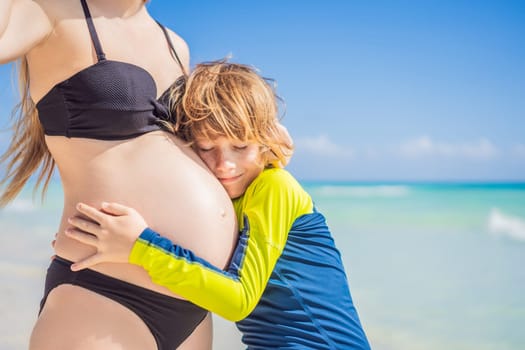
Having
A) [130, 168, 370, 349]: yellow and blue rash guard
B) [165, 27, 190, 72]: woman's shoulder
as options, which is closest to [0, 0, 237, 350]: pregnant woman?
[130, 168, 370, 349]: yellow and blue rash guard

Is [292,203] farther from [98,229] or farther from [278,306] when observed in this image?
[98,229]

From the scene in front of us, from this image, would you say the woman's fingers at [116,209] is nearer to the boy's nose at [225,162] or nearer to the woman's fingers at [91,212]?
the woman's fingers at [91,212]

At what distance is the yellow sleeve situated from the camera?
61.9 inches

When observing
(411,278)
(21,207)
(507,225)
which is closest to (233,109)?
(411,278)

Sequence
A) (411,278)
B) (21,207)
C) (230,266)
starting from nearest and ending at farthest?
(230,266), (411,278), (21,207)

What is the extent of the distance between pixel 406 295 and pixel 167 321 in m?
4.43

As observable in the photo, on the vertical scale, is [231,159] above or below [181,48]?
below

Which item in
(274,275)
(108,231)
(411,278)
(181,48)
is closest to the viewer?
(108,231)

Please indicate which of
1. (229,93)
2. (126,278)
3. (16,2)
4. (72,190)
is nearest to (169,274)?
(126,278)

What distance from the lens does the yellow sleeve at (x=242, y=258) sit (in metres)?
1.57

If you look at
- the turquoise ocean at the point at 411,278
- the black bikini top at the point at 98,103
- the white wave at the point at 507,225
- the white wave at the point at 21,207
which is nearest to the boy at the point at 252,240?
the black bikini top at the point at 98,103

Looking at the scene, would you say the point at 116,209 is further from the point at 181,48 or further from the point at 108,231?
the point at 181,48

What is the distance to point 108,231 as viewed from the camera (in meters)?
1.58

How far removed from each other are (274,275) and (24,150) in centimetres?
103
